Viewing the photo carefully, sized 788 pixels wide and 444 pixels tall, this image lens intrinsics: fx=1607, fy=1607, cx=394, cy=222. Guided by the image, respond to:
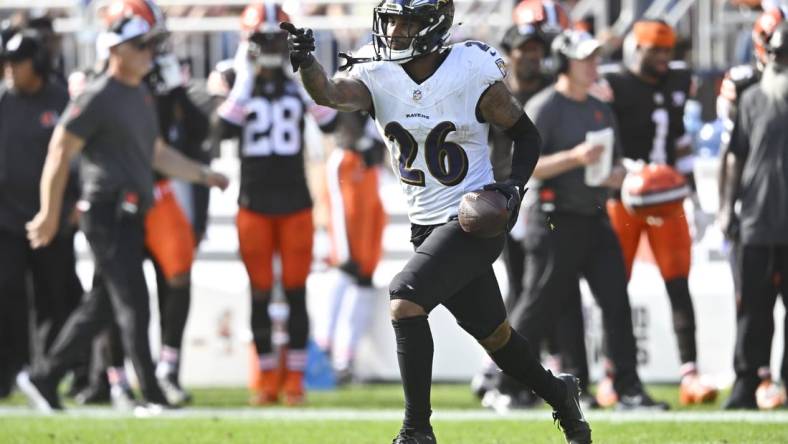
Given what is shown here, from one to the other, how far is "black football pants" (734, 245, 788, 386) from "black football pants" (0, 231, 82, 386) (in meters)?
4.70

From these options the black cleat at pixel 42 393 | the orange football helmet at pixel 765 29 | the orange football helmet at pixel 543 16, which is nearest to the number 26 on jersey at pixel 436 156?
the orange football helmet at pixel 765 29

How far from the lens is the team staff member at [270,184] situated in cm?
1071

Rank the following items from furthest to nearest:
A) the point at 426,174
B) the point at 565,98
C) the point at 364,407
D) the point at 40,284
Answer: the point at 40,284 → the point at 364,407 → the point at 565,98 → the point at 426,174

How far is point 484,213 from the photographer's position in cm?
645

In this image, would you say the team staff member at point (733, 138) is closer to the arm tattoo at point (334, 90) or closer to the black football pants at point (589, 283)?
the black football pants at point (589, 283)

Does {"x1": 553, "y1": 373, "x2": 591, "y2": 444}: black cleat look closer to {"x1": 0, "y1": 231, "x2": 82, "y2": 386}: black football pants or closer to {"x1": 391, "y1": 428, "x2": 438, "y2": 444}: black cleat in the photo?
{"x1": 391, "y1": 428, "x2": 438, "y2": 444}: black cleat

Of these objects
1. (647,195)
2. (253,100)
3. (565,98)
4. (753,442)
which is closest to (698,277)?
(647,195)

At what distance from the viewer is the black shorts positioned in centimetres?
648

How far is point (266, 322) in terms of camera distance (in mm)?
10867

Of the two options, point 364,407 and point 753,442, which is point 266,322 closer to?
point 364,407

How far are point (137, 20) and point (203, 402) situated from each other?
2786 millimetres

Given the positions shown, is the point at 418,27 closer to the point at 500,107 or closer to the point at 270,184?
the point at 500,107

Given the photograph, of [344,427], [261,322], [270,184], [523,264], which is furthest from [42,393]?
[523,264]

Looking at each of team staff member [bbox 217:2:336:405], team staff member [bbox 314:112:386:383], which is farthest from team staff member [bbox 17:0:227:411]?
team staff member [bbox 314:112:386:383]
